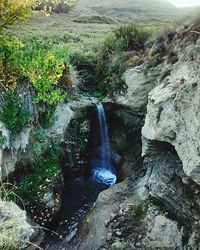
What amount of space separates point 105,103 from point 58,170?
2764 mm

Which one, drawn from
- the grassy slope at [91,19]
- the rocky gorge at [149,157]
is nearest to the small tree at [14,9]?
the rocky gorge at [149,157]

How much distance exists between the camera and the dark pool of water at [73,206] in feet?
25.9

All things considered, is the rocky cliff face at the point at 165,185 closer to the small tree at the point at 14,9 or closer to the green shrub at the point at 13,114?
the green shrub at the point at 13,114

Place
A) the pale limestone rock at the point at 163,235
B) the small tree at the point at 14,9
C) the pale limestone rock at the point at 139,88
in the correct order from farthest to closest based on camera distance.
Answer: the pale limestone rock at the point at 139,88, the small tree at the point at 14,9, the pale limestone rock at the point at 163,235

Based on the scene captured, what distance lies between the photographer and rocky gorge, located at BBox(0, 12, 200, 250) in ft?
22.5

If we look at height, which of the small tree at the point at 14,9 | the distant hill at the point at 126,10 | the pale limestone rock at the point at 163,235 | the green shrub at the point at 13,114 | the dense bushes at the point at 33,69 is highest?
the small tree at the point at 14,9

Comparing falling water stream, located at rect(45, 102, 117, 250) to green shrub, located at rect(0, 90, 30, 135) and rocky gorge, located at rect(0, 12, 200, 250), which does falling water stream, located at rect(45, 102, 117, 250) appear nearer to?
rocky gorge, located at rect(0, 12, 200, 250)

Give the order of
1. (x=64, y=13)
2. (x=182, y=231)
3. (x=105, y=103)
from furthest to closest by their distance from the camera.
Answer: (x=64, y=13)
(x=105, y=103)
(x=182, y=231)

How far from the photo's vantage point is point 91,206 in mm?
9070

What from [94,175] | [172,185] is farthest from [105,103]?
[172,185]

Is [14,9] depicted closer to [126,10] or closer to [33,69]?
[33,69]

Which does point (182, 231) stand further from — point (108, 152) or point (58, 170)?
point (108, 152)

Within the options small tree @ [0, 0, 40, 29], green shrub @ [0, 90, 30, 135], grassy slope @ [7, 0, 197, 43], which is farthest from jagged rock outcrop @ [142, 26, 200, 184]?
grassy slope @ [7, 0, 197, 43]

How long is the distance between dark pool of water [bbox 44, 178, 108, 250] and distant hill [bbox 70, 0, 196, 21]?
24.0 metres
